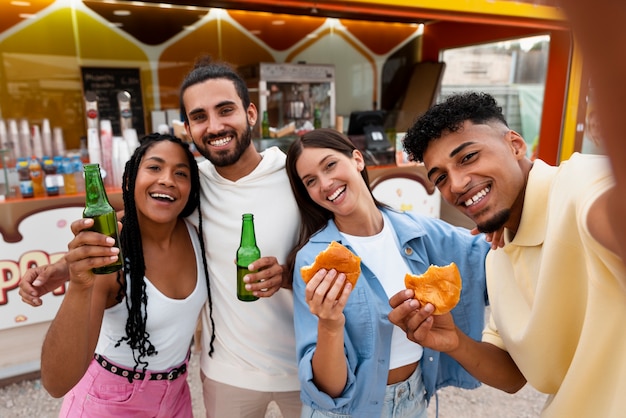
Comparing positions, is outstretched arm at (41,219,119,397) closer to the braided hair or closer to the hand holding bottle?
the hand holding bottle

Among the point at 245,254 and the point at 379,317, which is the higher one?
the point at 245,254

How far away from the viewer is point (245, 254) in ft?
6.18

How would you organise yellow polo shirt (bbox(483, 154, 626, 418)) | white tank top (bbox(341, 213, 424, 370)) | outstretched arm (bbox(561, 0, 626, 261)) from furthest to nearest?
white tank top (bbox(341, 213, 424, 370))
yellow polo shirt (bbox(483, 154, 626, 418))
outstretched arm (bbox(561, 0, 626, 261))

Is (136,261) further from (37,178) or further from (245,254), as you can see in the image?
(37,178)

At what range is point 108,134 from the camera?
13.7ft

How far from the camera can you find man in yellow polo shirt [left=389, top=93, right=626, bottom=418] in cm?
98

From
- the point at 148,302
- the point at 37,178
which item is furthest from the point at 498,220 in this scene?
the point at 37,178

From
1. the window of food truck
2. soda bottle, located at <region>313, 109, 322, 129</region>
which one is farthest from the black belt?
the window of food truck

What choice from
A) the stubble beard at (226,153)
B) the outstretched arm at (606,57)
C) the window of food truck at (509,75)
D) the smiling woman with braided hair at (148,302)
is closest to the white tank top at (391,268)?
the stubble beard at (226,153)

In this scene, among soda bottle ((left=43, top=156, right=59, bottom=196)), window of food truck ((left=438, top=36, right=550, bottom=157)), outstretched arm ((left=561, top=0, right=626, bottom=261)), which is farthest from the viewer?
window of food truck ((left=438, top=36, right=550, bottom=157))

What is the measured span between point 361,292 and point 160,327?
90 cm

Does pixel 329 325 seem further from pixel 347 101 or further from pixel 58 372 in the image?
pixel 347 101

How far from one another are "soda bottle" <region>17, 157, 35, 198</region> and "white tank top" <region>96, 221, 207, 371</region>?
2.31 m

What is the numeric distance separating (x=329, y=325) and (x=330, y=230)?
19.7 inches
